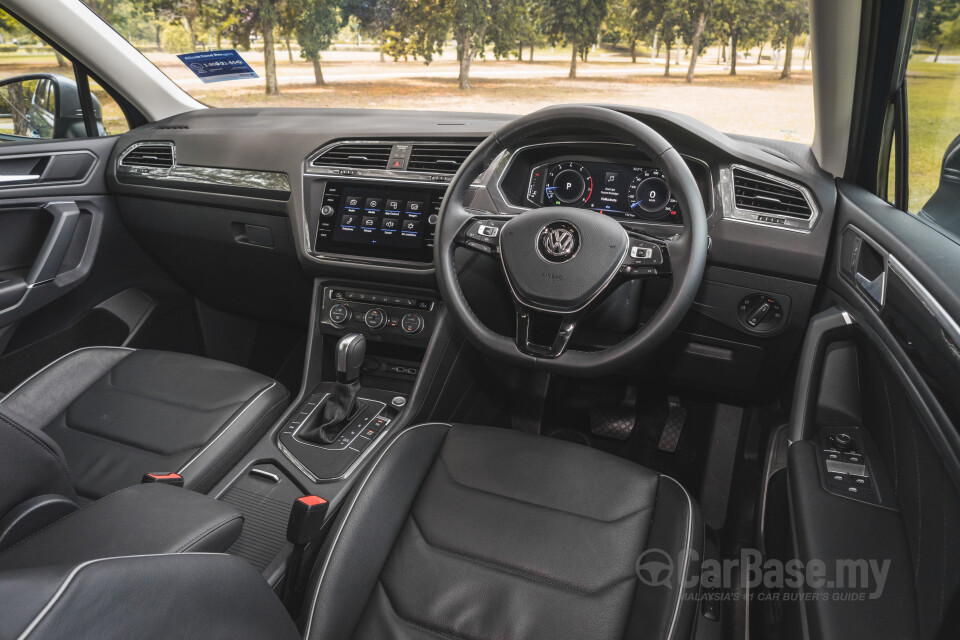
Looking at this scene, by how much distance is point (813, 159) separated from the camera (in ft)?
5.96

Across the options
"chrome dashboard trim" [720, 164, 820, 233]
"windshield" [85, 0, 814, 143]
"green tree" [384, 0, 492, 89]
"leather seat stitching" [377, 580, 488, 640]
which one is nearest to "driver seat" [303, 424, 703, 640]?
"leather seat stitching" [377, 580, 488, 640]

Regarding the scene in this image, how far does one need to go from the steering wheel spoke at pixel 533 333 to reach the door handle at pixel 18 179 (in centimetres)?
192

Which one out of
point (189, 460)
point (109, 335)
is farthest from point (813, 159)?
point (109, 335)

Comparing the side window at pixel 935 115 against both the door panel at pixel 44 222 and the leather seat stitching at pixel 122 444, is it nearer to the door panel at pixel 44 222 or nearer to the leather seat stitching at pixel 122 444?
the leather seat stitching at pixel 122 444

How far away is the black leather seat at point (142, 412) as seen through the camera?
1719 mm

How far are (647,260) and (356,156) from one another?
107cm

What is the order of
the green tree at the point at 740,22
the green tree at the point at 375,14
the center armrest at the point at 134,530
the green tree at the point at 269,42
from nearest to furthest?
the center armrest at the point at 134,530, the green tree at the point at 740,22, the green tree at the point at 375,14, the green tree at the point at 269,42

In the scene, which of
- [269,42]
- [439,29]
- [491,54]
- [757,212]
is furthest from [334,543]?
[269,42]

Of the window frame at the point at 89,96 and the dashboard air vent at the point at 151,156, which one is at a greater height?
the window frame at the point at 89,96

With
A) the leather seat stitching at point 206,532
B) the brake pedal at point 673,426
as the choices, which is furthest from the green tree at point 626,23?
the leather seat stitching at point 206,532

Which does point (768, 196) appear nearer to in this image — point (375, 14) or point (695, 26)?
point (695, 26)

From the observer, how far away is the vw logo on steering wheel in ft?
4.87

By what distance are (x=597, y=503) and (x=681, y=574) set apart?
24 centimetres

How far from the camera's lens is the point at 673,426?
2355 millimetres
